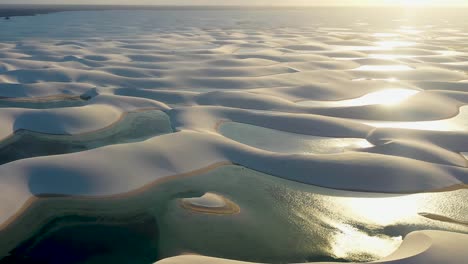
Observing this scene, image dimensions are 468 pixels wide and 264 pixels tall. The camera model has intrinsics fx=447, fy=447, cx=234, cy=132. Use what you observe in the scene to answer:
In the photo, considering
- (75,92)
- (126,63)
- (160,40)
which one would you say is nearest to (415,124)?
(75,92)

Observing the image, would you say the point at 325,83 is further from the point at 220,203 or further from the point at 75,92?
the point at 220,203

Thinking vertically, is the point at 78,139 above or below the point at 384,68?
below

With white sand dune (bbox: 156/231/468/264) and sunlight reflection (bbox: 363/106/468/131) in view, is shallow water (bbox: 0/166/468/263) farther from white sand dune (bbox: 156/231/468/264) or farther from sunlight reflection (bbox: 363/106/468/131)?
sunlight reflection (bbox: 363/106/468/131)

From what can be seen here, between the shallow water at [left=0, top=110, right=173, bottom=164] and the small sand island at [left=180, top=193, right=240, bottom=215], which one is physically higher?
the small sand island at [left=180, top=193, right=240, bottom=215]

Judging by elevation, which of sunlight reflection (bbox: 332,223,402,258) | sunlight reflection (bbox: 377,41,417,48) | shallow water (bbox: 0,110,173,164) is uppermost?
sunlight reflection (bbox: 377,41,417,48)

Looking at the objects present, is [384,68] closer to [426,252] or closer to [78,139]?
[78,139]

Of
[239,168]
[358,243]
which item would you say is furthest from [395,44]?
[358,243]

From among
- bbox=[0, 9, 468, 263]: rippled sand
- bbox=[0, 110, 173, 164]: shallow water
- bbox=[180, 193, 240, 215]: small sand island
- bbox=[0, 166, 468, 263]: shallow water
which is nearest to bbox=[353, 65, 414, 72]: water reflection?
bbox=[0, 9, 468, 263]: rippled sand

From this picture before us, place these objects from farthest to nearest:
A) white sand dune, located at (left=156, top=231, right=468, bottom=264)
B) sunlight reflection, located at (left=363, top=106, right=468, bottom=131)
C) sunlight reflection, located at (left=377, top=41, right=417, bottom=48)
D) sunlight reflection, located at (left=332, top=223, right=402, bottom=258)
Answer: sunlight reflection, located at (left=377, top=41, right=417, bottom=48) < sunlight reflection, located at (left=363, top=106, right=468, bottom=131) < sunlight reflection, located at (left=332, top=223, right=402, bottom=258) < white sand dune, located at (left=156, top=231, right=468, bottom=264)
